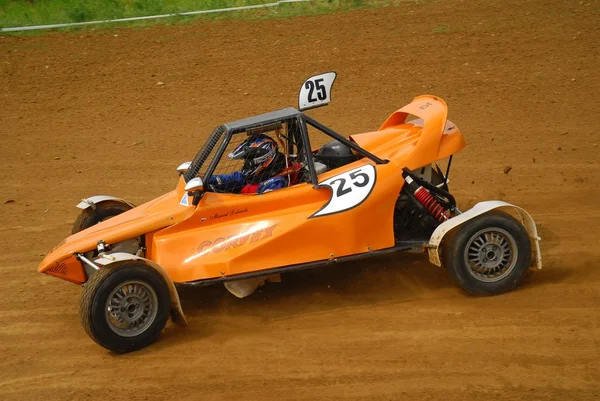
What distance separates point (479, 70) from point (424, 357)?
7688 millimetres

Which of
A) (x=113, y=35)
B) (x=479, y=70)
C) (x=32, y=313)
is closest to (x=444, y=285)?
(x=32, y=313)

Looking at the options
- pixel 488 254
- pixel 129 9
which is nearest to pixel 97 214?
pixel 488 254

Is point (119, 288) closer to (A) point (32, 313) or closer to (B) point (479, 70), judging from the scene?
(A) point (32, 313)

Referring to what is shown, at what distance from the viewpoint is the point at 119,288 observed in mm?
6445

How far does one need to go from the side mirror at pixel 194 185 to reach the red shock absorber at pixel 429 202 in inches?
71.0

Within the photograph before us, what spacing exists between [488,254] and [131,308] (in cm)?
306

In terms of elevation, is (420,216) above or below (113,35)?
below

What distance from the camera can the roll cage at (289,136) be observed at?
22.7 ft

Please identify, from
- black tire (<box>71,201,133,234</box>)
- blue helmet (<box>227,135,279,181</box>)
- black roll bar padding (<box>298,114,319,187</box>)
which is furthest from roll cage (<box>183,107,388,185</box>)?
black tire (<box>71,201,133,234</box>)

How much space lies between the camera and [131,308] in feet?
21.6

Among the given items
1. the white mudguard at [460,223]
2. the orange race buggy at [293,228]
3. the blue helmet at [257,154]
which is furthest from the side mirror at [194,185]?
the white mudguard at [460,223]

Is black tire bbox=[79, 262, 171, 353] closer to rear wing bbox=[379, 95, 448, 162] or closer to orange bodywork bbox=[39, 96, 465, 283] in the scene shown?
orange bodywork bbox=[39, 96, 465, 283]

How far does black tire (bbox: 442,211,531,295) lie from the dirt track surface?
0.51ft

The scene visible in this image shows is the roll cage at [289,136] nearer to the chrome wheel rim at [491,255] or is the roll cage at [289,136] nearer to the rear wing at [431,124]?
the rear wing at [431,124]
